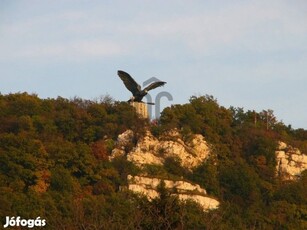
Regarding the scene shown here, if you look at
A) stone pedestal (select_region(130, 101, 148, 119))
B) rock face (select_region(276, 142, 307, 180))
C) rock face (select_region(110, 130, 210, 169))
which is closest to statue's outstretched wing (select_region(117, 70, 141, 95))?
rock face (select_region(110, 130, 210, 169))

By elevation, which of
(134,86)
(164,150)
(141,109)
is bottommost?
(164,150)

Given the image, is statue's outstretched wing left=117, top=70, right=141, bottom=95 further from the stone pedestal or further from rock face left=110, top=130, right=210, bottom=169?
the stone pedestal

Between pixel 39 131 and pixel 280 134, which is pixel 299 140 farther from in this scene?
pixel 39 131

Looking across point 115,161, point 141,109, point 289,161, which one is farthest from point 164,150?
point 289,161

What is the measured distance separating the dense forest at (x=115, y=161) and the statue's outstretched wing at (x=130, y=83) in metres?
7.03

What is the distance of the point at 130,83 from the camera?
50219mm

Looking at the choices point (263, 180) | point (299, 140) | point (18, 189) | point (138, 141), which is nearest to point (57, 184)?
point (18, 189)

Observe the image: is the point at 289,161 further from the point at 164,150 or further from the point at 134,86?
the point at 134,86

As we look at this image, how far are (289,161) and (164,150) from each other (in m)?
7.25

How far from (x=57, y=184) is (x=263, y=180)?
12022mm

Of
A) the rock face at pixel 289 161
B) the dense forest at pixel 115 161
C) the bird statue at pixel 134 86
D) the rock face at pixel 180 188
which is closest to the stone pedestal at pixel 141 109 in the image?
the dense forest at pixel 115 161

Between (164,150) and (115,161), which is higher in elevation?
(164,150)

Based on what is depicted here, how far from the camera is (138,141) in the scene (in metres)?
68.3

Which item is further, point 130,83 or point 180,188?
point 180,188
